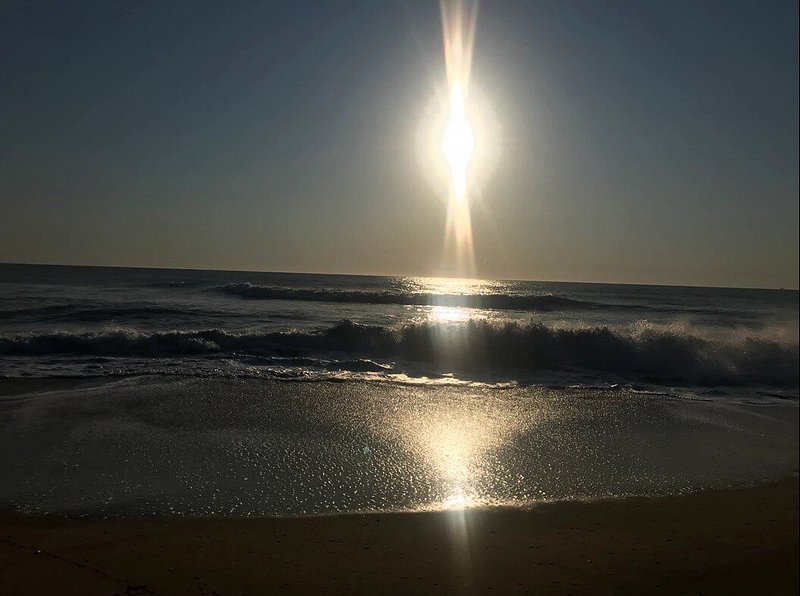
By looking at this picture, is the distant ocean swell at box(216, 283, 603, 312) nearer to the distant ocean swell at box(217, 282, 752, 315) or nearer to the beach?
the distant ocean swell at box(217, 282, 752, 315)

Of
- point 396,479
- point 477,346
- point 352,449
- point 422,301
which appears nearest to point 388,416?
point 352,449

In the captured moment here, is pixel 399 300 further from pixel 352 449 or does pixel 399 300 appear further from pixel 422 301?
pixel 352 449

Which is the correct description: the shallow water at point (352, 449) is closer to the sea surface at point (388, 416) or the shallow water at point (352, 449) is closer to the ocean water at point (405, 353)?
the sea surface at point (388, 416)

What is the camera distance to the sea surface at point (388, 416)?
4986mm

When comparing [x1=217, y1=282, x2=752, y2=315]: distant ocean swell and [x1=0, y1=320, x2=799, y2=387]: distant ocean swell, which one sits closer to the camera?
[x1=0, y1=320, x2=799, y2=387]: distant ocean swell

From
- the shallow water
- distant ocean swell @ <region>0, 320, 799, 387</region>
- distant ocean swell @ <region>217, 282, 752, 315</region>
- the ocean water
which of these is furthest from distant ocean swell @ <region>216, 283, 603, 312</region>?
the shallow water

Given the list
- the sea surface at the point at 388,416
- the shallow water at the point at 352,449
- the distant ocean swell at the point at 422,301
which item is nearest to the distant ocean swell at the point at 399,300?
the distant ocean swell at the point at 422,301

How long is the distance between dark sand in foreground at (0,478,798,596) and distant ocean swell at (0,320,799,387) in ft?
24.9

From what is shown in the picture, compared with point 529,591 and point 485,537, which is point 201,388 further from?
point 529,591

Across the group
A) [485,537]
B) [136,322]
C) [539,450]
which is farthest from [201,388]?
[136,322]

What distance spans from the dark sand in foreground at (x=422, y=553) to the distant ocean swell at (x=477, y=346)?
7597 mm

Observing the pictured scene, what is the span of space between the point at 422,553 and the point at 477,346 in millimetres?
10819

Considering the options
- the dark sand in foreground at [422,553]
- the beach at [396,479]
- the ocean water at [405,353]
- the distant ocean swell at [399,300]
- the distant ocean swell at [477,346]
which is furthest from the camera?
the distant ocean swell at [399,300]

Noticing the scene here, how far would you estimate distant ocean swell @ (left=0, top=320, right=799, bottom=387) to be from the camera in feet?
41.9
